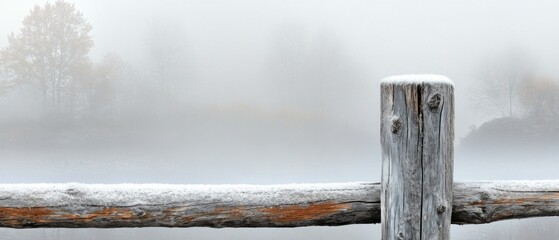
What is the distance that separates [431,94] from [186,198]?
765 millimetres

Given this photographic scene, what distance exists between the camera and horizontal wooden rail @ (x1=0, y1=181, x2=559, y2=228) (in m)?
1.63

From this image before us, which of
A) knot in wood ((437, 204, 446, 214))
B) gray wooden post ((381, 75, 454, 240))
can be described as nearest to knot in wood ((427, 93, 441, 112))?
gray wooden post ((381, 75, 454, 240))

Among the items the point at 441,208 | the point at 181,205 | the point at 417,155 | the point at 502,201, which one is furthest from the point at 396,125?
the point at 181,205

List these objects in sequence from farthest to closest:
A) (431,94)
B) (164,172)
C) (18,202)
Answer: (164,172), (18,202), (431,94)

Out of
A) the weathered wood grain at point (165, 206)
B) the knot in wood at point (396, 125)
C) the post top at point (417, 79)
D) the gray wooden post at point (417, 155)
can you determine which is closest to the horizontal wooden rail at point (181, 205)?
the weathered wood grain at point (165, 206)

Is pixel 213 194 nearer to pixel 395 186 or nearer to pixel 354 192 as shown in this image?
pixel 354 192

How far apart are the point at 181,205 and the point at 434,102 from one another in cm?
78

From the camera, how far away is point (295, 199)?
1.64 m

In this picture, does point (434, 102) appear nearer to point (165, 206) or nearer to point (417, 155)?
point (417, 155)

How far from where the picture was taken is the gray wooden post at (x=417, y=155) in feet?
Answer: 4.98

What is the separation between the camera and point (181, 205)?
5.38 feet

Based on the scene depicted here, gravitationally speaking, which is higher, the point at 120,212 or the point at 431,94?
the point at 431,94

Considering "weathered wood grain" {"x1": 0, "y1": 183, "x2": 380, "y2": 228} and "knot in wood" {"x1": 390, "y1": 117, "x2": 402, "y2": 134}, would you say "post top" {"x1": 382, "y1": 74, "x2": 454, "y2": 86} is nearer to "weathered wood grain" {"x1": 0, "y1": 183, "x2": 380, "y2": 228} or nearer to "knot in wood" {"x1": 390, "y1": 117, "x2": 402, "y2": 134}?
"knot in wood" {"x1": 390, "y1": 117, "x2": 402, "y2": 134}

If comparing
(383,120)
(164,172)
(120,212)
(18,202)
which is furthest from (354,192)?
(164,172)
